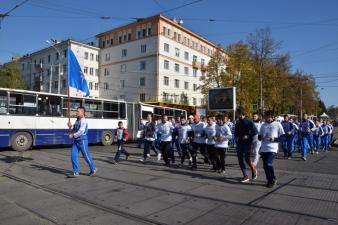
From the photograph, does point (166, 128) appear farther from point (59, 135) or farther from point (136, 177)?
point (59, 135)

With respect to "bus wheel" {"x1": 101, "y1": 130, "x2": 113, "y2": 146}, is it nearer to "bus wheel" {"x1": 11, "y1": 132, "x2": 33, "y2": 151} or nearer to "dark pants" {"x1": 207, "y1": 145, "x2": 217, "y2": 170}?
"bus wheel" {"x1": 11, "y1": 132, "x2": 33, "y2": 151}

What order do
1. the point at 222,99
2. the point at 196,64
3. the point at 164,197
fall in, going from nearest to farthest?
the point at 164,197
the point at 222,99
the point at 196,64

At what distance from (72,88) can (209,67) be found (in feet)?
116

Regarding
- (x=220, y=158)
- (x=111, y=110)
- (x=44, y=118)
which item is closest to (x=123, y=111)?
(x=111, y=110)

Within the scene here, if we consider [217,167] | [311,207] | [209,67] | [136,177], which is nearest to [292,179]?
[217,167]

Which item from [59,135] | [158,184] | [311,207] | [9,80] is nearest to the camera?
[311,207]

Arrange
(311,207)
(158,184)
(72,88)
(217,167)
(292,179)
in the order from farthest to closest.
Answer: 1. (72,88)
2. (217,167)
3. (292,179)
4. (158,184)
5. (311,207)

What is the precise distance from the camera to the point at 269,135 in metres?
8.39

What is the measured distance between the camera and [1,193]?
758 cm

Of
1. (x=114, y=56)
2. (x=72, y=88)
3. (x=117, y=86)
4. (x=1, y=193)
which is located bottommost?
(x=1, y=193)

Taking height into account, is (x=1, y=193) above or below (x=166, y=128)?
below

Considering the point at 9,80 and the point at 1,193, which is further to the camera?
the point at 9,80

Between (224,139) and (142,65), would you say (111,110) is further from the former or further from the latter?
(142,65)

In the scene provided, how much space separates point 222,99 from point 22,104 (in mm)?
13229
